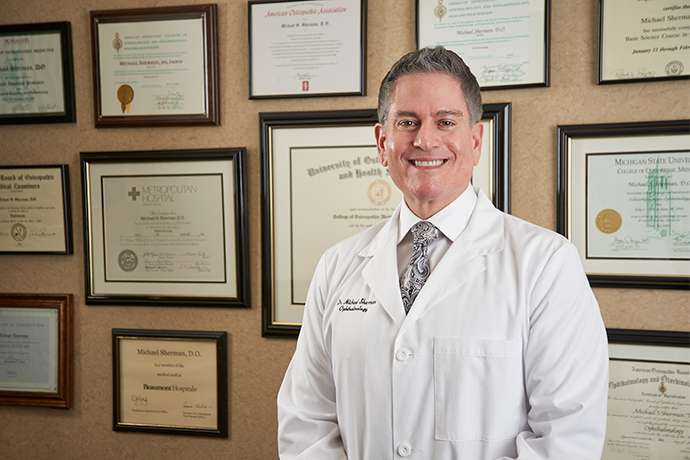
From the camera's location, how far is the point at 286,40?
1.66 meters

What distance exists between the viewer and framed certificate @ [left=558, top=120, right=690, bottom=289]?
1.47 meters

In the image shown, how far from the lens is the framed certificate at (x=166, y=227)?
1716mm

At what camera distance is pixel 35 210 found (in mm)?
1844

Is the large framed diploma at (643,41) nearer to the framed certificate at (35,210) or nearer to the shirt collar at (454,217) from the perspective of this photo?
the shirt collar at (454,217)

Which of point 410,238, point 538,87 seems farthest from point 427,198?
point 538,87

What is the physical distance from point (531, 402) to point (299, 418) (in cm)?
51

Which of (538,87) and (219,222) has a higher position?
(538,87)

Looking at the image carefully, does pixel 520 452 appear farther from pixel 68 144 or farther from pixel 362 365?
pixel 68 144

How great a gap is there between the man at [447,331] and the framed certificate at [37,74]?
1.33 m

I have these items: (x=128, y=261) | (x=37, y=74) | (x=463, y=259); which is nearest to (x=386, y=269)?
(x=463, y=259)

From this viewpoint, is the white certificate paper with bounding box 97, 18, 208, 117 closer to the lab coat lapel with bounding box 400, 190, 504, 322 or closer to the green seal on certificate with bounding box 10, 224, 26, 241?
the green seal on certificate with bounding box 10, 224, 26, 241

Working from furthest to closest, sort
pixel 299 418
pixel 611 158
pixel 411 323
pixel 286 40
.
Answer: pixel 286 40 → pixel 611 158 → pixel 299 418 → pixel 411 323

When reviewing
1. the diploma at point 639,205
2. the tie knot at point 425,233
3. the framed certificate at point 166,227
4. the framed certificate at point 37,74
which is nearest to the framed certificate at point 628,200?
the diploma at point 639,205

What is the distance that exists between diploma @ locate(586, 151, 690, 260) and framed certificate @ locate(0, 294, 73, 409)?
1.90 metres
